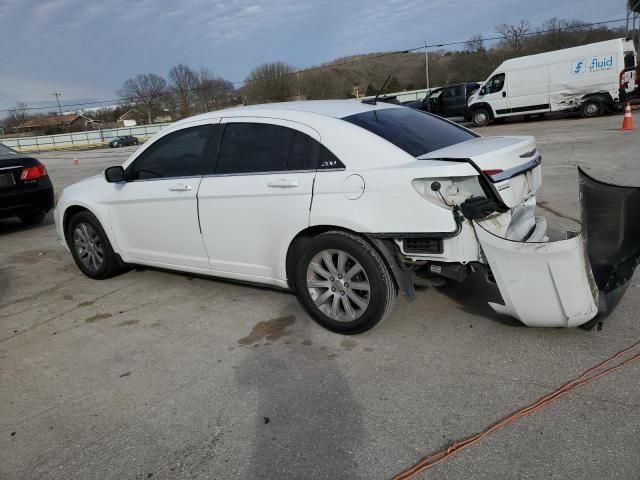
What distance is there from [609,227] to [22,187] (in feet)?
26.1

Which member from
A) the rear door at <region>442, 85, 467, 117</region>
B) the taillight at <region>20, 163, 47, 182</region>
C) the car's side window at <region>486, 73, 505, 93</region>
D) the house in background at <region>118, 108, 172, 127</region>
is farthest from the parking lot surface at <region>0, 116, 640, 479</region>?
the house in background at <region>118, 108, 172, 127</region>

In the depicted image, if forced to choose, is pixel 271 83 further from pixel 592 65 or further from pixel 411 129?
pixel 411 129

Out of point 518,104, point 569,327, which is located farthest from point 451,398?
point 518,104

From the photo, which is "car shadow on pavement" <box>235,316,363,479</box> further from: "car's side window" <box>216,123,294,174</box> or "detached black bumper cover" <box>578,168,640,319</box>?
"detached black bumper cover" <box>578,168,640,319</box>

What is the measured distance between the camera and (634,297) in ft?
13.2

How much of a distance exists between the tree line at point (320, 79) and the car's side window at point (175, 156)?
4015 cm

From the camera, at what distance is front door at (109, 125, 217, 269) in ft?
14.6

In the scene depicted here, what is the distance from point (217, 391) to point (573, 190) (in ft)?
22.3

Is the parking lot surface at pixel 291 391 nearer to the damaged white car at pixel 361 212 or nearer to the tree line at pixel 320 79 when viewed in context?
the damaged white car at pixel 361 212

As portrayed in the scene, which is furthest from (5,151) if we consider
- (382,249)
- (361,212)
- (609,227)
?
(609,227)

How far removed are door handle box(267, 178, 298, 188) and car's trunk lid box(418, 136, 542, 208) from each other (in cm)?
93

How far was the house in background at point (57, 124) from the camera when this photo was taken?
291 feet

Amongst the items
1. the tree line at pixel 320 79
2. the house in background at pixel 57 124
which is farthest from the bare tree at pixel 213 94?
the house in background at pixel 57 124

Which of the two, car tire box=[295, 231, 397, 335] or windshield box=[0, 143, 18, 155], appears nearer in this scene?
car tire box=[295, 231, 397, 335]
